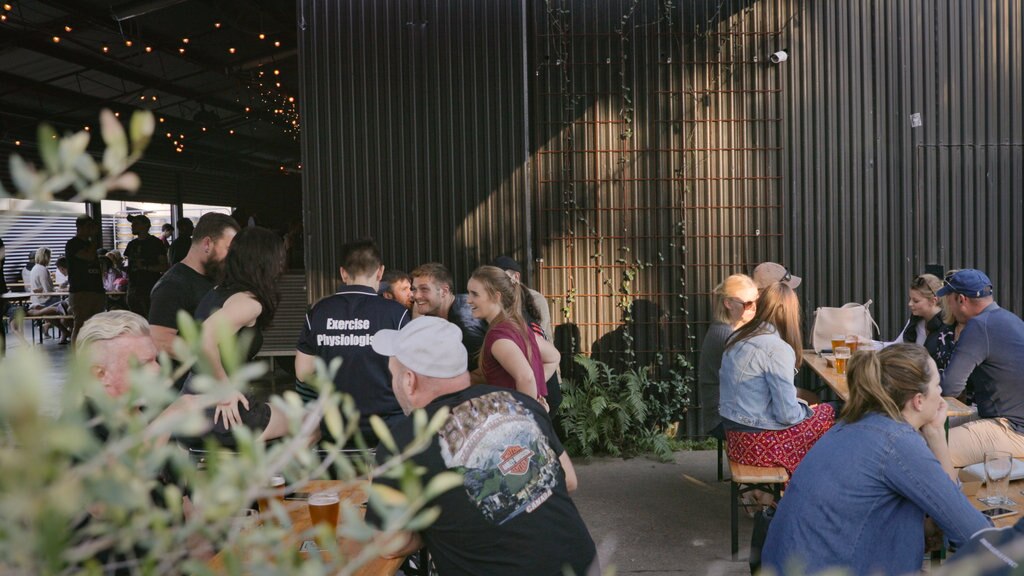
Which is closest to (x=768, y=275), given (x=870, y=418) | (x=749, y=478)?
(x=749, y=478)

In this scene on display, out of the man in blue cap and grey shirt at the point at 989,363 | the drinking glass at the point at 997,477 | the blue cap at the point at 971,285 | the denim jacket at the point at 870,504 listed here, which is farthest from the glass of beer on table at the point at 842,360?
the denim jacket at the point at 870,504

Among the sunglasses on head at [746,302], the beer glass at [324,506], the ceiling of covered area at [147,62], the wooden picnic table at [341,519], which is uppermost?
the ceiling of covered area at [147,62]

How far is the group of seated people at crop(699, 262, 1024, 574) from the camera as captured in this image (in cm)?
272

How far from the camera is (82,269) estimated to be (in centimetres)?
1187

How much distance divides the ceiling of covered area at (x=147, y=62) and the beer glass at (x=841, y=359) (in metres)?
8.06

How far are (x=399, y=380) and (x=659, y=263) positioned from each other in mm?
5021

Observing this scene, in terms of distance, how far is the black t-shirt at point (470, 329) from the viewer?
5688mm

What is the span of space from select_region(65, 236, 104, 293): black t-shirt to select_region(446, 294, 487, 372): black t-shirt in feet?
25.3

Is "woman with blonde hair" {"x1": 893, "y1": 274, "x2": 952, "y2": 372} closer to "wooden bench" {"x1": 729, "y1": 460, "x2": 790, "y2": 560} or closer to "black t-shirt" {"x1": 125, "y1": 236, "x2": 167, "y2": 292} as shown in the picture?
"wooden bench" {"x1": 729, "y1": 460, "x2": 790, "y2": 560}

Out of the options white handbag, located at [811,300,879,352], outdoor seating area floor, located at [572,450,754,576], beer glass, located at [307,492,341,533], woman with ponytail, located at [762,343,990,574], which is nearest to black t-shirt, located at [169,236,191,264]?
outdoor seating area floor, located at [572,450,754,576]

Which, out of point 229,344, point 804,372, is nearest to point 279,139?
point 804,372

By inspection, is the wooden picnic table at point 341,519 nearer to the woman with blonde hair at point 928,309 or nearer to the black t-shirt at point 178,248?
the woman with blonde hair at point 928,309

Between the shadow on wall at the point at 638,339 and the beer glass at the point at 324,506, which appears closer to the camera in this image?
the beer glass at the point at 324,506

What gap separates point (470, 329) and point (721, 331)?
64.4 inches
